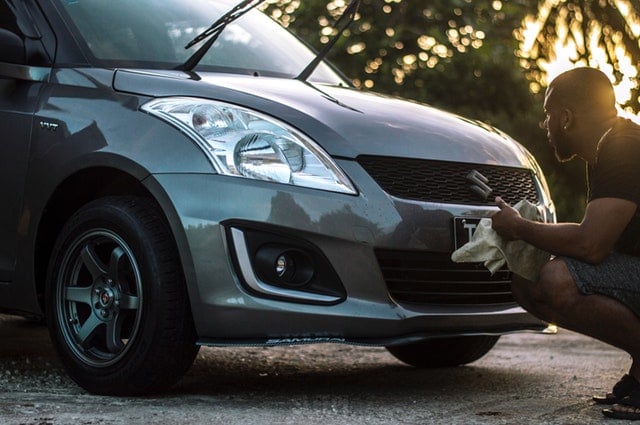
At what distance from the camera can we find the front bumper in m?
4.26

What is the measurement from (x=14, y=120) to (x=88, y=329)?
0.95 meters

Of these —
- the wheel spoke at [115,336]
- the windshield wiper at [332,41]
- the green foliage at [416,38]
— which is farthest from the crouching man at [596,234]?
the green foliage at [416,38]

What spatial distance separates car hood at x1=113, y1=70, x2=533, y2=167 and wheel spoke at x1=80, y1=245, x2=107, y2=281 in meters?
0.62

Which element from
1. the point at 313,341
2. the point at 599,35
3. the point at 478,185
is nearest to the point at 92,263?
the point at 313,341

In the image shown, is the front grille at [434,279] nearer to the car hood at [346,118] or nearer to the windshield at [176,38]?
the car hood at [346,118]

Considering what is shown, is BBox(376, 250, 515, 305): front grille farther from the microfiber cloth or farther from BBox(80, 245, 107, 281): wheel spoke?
BBox(80, 245, 107, 281): wheel spoke

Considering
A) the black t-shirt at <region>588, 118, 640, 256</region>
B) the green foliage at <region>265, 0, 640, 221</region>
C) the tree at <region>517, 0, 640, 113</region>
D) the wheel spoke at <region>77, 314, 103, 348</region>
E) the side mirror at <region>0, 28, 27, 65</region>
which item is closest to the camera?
the black t-shirt at <region>588, 118, 640, 256</region>

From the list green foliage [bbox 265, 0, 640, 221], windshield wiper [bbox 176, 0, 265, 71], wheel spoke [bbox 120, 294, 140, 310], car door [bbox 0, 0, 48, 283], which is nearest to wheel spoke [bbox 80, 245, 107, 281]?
wheel spoke [bbox 120, 294, 140, 310]

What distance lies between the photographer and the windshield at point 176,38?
510 centimetres

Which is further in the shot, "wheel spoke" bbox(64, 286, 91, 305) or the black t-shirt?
"wheel spoke" bbox(64, 286, 91, 305)

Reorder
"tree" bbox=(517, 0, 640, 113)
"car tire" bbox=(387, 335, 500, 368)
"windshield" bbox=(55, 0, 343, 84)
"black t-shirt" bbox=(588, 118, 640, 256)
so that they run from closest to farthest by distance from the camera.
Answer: "black t-shirt" bbox=(588, 118, 640, 256) → "windshield" bbox=(55, 0, 343, 84) → "car tire" bbox=(387, 335, 500, 368) → "tree" bbox=(517, 0, 640, 113)

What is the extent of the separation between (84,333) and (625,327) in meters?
1.99

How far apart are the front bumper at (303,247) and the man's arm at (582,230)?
0.28 metres

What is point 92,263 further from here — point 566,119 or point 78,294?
point 566,119
